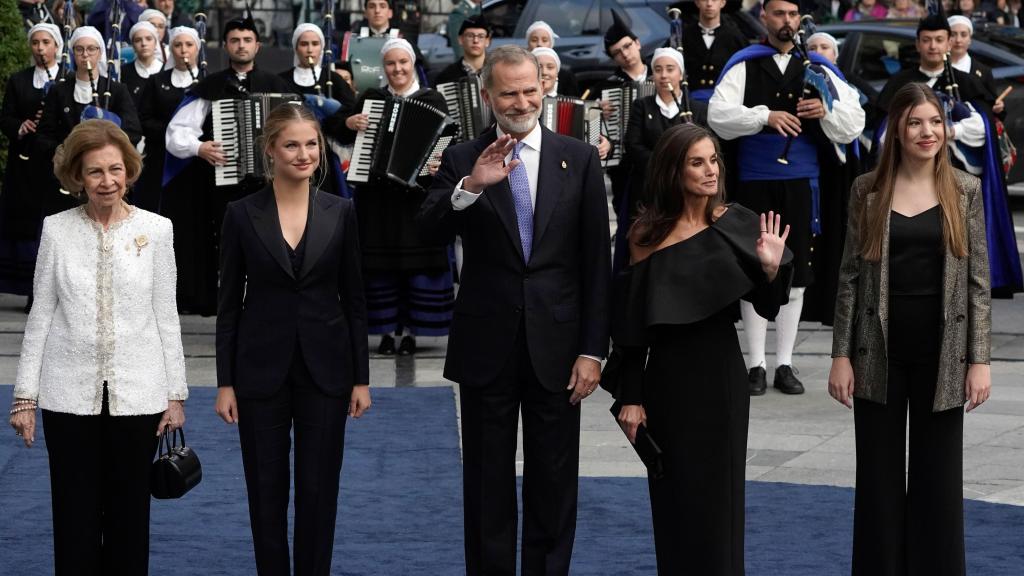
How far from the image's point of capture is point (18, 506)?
748 centimetres

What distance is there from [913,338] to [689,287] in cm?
82

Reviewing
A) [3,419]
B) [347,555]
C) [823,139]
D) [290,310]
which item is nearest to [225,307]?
[290,310]

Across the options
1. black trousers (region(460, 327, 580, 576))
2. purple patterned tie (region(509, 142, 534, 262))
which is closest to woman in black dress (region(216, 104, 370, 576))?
black trousers (region(460, 327, 580, 576))

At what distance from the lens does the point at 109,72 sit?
40.2ft

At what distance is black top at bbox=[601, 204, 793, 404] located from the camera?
17.5 ft

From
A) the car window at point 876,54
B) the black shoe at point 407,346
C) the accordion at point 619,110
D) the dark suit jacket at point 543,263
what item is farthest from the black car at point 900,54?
the dark suit jacket at point 543,263

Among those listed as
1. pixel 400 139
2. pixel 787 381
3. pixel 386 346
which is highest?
pixel 400 139

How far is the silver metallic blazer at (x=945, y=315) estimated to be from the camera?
5652 millimetres

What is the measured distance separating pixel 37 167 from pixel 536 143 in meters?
7.71

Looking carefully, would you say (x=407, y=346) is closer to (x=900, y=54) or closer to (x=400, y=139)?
(x=400, y=139)

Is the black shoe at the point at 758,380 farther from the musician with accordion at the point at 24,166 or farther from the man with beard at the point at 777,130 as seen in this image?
the musician with accordion at the point at 24,166

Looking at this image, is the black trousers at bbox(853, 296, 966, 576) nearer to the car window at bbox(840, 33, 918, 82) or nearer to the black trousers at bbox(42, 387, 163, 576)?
the black trousers at bbox(42, 387, 163, 576)

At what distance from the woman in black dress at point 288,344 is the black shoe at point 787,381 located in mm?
4506

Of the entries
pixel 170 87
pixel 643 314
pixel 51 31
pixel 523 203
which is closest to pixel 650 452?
A: pixel 643 314
